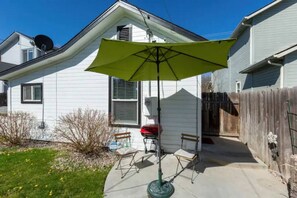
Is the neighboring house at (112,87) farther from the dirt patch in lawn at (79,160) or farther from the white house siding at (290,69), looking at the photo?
the white house siding at (290,69)

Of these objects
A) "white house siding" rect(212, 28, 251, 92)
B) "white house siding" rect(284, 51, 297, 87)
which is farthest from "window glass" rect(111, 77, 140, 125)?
"white house siding" rect(212, 28, 251, 92)

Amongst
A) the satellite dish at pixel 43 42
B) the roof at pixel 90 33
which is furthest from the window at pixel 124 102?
the satellite dish at pixel 43 42

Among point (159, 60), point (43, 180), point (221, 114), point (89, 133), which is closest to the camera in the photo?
point (159, 60)

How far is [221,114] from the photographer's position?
28.2 ft

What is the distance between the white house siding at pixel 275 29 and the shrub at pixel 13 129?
1189 cm

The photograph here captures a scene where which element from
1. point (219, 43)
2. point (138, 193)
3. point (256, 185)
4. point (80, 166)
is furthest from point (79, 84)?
point (256, 185)

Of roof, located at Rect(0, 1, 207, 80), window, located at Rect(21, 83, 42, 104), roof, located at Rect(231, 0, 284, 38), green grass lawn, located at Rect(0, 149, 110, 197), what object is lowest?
green grass lawn, located at Rect(0, 149, 110, 197)

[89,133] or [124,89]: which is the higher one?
[124,89]

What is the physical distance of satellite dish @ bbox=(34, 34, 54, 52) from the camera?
913 centimetres

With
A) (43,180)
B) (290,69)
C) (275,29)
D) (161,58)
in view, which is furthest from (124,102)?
(275,29)

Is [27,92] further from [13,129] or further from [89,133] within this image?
[89,133]

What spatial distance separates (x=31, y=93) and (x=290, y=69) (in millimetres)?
10452

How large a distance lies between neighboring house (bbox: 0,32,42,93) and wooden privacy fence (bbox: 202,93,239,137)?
1745 centimetres

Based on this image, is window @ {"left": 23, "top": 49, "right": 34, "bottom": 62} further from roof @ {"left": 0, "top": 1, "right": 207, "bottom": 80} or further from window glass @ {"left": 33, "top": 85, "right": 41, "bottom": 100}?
window glass @ {"left": 33, "top": 85, "right": 41, "bottom": 100}
